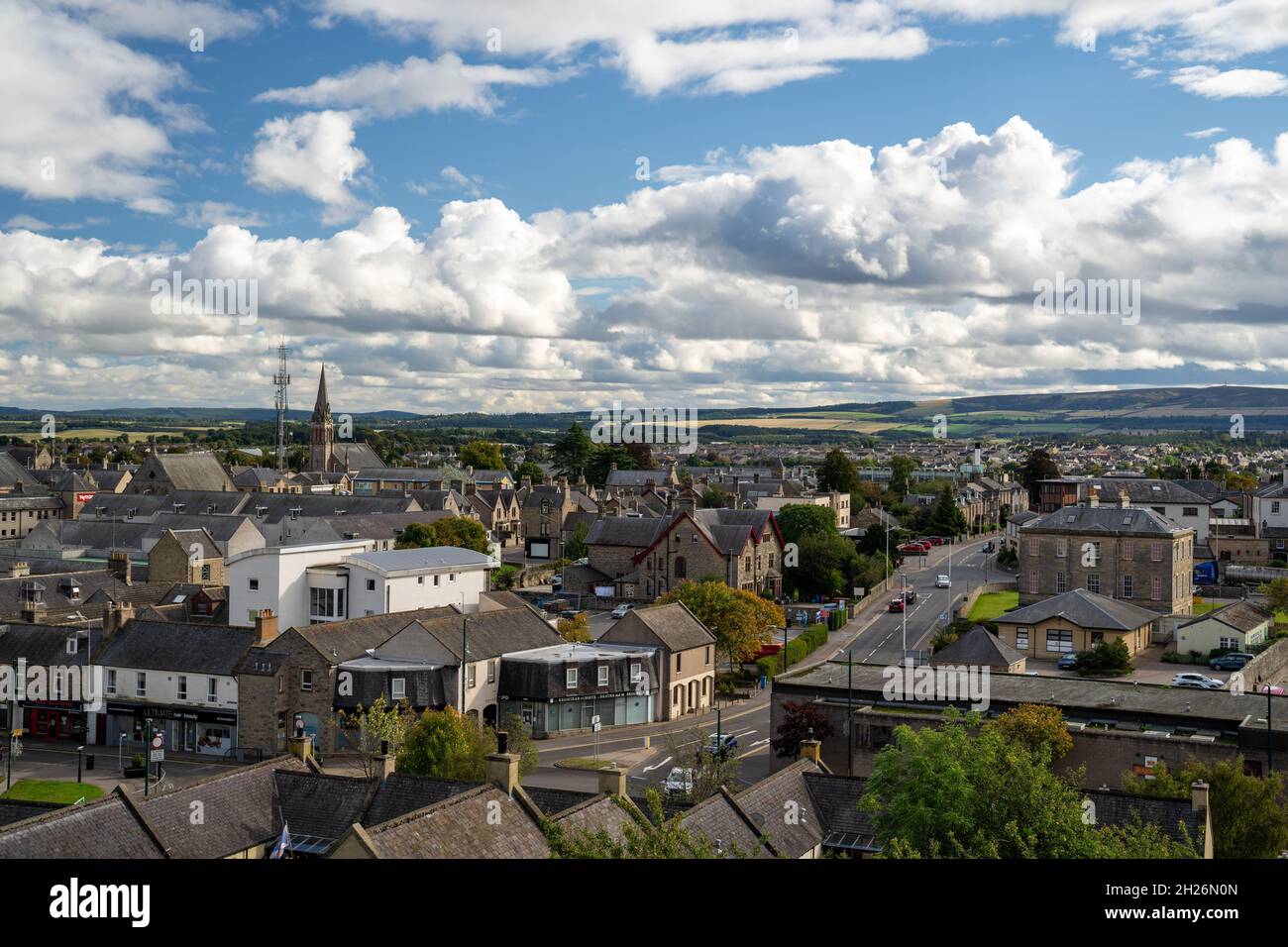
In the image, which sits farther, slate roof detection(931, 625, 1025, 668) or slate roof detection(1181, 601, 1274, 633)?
slate roof detection(1181, 601, 1274, 633)

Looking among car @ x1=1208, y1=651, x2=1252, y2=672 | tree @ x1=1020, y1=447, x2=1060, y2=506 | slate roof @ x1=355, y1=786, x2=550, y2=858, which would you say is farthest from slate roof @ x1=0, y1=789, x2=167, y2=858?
tree @ x1=1020, y1=447, x2=1060, y2=506

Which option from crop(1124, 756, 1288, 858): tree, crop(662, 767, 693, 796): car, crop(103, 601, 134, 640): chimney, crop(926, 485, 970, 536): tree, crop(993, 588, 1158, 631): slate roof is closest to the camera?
crop(1124, 756, 1288, 858): tree

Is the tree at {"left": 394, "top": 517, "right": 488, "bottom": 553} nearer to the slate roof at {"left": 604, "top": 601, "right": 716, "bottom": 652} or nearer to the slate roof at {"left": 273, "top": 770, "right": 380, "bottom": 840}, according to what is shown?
the slate roof at {"left": 604, "top": 601, "right": 716, "bottom": 652}

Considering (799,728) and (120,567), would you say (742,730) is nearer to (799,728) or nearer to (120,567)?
(799,728)

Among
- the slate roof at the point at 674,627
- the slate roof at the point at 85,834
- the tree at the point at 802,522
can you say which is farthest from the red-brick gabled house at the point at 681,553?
the slate roof at the point at 85,834

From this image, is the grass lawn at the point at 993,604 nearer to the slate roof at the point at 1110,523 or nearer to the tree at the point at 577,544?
the slate roof at the point at 1110,523

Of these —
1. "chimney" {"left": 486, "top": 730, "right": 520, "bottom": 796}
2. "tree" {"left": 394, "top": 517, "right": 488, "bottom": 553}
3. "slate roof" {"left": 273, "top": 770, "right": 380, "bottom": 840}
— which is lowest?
"slate roof" {"left": 273, "top": 770, "right": 380, "bottom": 840}
